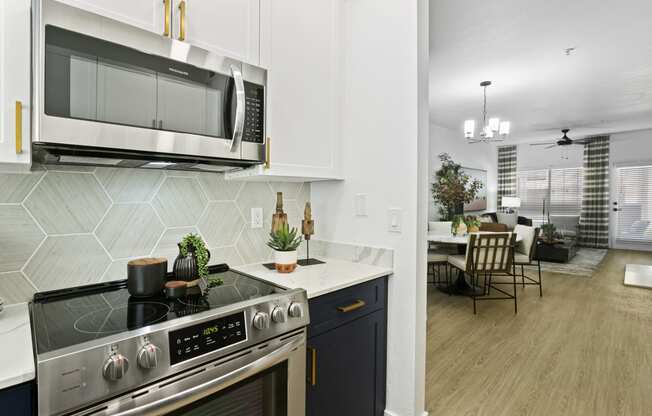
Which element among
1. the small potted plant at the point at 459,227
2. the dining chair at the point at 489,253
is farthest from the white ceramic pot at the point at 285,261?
the small potted plant at the point at 459,227

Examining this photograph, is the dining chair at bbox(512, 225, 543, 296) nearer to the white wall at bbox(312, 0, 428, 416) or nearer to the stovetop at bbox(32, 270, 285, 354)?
the white wall at bbox(312, 0, 428, 416)

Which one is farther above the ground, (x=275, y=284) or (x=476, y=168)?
(x=476, y=168)

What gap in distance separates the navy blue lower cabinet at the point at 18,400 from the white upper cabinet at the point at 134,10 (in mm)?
1072

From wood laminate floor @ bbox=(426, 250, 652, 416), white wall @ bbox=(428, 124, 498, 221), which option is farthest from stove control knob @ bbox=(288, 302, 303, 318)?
white wall @ bbox=(428, 124, 498, 221)

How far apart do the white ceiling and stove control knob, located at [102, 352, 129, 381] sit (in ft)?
9.87

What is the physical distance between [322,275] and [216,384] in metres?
0.72

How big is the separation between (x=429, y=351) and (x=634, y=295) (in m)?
3.34

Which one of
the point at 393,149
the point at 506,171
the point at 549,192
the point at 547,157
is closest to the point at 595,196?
the point at 549,192

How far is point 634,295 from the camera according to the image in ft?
13.6

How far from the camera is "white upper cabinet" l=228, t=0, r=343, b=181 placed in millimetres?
1555

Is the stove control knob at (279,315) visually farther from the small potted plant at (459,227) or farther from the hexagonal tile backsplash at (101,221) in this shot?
the small potted plant at (459,227)

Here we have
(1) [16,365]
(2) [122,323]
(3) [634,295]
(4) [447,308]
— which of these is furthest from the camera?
(3) [634,295]

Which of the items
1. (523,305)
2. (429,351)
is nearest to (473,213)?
(523,305)

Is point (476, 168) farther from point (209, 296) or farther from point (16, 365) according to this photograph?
point (16, 365)
